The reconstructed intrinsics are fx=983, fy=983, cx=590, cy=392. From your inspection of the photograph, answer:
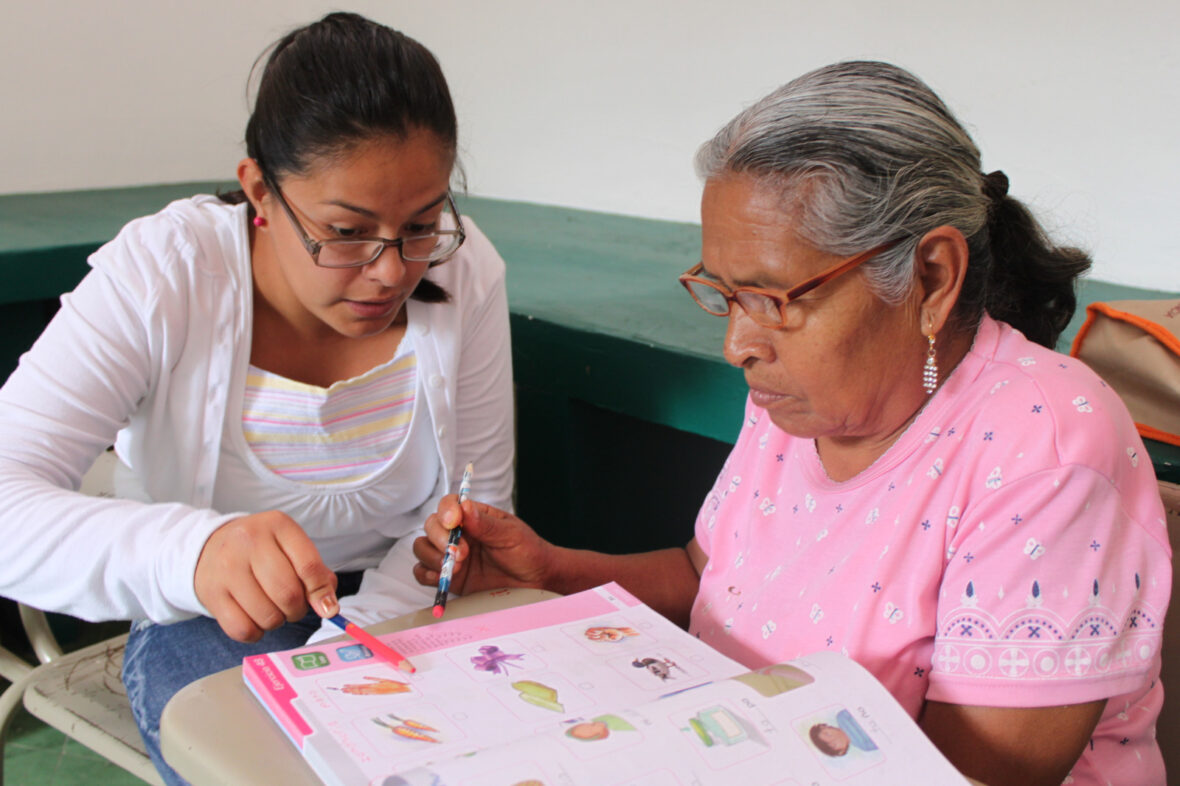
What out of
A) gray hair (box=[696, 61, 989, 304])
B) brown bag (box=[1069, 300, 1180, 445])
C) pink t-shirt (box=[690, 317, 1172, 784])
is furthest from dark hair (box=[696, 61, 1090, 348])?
brown bag (box=[1069, 300, 1180, 445])

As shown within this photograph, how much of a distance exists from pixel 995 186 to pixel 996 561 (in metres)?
0.44

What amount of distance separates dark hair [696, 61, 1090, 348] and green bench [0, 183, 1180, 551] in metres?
0.61

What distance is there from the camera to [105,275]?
133 centimetres

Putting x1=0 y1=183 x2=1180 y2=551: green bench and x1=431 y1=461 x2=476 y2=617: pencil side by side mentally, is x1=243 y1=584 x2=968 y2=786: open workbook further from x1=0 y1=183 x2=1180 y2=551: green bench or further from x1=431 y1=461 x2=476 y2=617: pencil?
x1=0 y1=183 x2=1180 y2=551: green bench

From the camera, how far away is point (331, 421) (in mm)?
1500

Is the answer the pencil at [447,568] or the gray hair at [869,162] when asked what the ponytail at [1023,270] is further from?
the pencil at [447,568]

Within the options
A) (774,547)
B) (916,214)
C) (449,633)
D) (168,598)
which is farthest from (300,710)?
(916,214)

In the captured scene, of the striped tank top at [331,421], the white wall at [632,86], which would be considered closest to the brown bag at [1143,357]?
the white wall at [632,86]

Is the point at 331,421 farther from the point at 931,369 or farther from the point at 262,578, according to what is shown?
the point at 931,369

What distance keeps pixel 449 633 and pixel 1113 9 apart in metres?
1.77

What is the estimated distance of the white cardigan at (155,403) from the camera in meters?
1.15

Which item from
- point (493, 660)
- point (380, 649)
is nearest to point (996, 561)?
point (493, 660)

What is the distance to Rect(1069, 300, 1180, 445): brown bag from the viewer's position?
50.6 inches

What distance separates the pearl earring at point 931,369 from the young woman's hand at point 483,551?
55 cm
